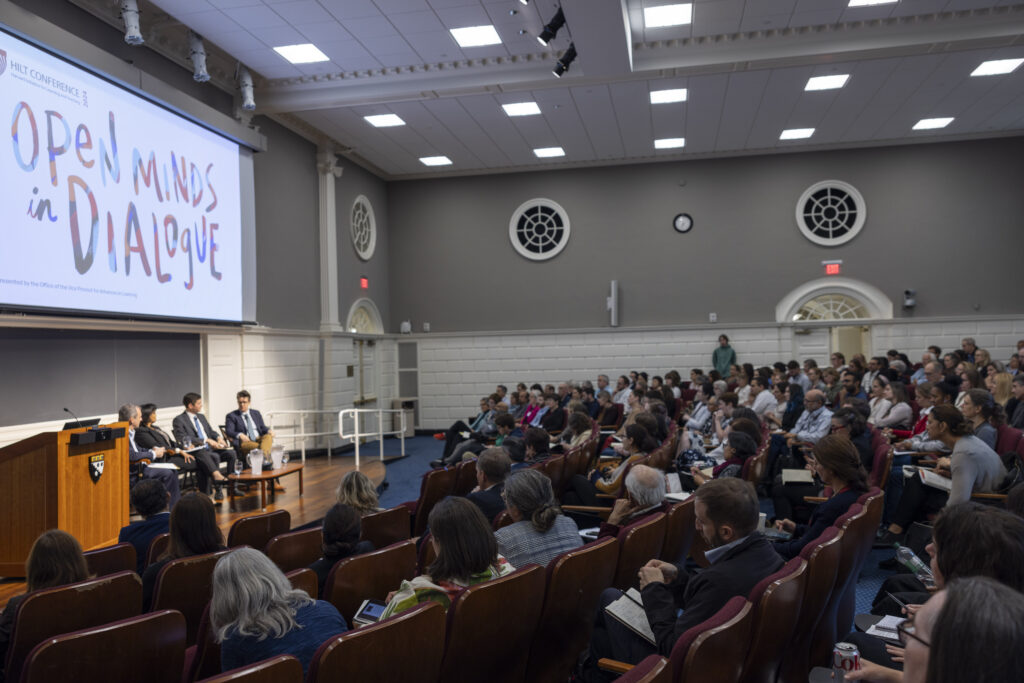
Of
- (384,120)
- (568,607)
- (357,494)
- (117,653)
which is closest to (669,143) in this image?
(384,120)

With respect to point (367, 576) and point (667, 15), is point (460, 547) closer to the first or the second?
point (367, 576)

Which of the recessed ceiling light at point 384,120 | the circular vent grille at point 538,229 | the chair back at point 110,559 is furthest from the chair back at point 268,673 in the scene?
the circular vent grille at point 538,229

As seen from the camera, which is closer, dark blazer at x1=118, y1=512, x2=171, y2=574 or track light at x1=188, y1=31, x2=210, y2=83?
dark blazer at x1=118, y1=512, x2=171, y2=574

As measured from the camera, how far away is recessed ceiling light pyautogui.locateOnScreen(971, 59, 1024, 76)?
8.85 m

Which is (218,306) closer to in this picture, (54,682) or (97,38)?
(97,38)

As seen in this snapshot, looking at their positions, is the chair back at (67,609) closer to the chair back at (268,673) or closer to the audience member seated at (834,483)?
the chair back at (268,673)

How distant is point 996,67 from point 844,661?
32.6 ft

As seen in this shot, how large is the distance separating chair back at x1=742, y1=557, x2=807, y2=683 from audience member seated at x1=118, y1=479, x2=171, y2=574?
2.86 m

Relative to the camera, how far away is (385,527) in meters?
3.65

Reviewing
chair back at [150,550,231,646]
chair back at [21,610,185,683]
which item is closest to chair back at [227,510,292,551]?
chair back at [150,550,231,646]

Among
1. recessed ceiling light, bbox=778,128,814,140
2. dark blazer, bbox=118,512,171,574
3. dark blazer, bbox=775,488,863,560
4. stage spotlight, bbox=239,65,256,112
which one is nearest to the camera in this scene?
dark blazer, bbox=775,488,863,560

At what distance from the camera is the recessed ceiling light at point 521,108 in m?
9.94

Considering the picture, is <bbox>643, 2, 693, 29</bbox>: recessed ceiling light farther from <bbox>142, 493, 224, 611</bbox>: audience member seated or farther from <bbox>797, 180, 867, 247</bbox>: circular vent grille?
<bbox>142, 493, 224, 611</bbox>: audience member seated

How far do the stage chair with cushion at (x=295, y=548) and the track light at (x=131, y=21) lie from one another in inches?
215
